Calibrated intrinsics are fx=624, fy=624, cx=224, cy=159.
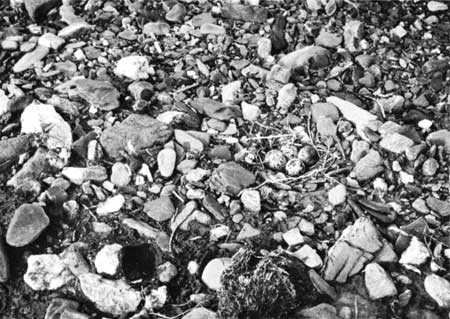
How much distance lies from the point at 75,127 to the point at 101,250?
606 millimetres

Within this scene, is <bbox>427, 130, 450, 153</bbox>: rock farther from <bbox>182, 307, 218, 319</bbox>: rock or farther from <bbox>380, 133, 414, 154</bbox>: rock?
Result: <bbox>182, 307, 218, 319</bbox>: rock

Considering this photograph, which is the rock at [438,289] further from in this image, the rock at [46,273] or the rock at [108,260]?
the rock at [46,273]

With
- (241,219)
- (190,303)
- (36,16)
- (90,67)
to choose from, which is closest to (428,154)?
(241,219)

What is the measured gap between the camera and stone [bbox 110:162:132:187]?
236cm

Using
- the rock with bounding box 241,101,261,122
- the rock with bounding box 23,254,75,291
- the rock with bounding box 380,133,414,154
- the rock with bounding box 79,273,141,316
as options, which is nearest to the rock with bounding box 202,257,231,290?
the rock with bounding box 79,273,141,316

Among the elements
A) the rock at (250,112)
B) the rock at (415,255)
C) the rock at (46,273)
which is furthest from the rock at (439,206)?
the rock at (46,273)

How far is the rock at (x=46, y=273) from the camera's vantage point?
6.77ft

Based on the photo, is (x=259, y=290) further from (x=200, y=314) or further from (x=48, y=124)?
(x=48, y=124)

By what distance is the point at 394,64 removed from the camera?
280 cm

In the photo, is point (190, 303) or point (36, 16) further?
point (36, 16)

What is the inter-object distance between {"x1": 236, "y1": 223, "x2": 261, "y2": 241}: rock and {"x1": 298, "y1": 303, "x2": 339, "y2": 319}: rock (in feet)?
1.09

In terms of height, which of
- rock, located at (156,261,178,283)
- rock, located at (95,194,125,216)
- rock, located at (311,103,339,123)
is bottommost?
rock, located at (156,261,178,283)

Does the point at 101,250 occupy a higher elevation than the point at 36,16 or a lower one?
lower

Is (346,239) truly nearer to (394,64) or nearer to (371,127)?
(371,127)
